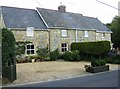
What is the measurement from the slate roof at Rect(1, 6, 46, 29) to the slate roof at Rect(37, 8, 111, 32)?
1351mm

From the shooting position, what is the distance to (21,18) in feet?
126

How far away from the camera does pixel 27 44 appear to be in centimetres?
3600

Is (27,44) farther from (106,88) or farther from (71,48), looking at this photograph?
(106,88)

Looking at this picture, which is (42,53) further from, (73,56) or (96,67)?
(96,67)

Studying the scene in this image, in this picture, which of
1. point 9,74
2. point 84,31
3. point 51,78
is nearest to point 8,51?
point 9,74

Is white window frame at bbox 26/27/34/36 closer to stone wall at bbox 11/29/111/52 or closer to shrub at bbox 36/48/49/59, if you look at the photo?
stone wall at bbox 11/29/111/52

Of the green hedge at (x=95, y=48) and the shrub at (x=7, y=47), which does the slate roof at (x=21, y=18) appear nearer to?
the green hedge at (x=95, y=48)

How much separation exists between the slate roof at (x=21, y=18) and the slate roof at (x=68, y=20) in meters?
1.35

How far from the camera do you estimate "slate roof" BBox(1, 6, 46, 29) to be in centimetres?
3622

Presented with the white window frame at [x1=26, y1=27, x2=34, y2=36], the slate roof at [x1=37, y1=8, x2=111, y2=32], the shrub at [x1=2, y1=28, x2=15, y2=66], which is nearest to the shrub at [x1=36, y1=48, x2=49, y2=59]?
the white window frame at [x1=26, y1=27, x2=34, y2=36]

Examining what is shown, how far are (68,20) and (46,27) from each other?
7.01 m

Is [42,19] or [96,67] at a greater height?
[42,19]

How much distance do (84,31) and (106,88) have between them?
104ft

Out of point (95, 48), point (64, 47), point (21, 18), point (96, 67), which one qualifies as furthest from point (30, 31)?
point (96, 67)
